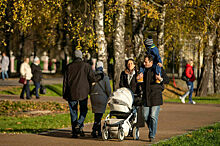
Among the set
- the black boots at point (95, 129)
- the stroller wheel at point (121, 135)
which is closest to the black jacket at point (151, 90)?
the stroller wheel at point (121, 135)

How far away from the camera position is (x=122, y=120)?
1104 cm

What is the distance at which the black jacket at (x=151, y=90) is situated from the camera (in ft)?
35.0

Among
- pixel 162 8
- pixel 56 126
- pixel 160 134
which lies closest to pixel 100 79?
pixel 160 134

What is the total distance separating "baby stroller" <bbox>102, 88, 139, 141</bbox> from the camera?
10.9m

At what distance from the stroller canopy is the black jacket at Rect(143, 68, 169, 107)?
353 millimetres

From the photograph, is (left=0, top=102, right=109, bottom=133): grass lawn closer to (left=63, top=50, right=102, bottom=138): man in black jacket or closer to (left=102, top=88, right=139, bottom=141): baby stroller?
(left=63, top=50, right=102, bottom=138): man in black jacket

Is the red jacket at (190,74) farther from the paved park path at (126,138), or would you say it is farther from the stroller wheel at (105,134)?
the stroller wheel at (105,134)

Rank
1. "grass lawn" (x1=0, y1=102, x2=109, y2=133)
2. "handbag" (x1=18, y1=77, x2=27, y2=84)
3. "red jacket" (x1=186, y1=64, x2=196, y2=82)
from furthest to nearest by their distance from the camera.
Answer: "handbag" (x1=18, y1=77, x2=27, y2=84) → "red jacket" (x1=186, y1=64, x2=196, y2=82) → "grass lawn" (x1=0, y1=102, x2=109, y2=133)

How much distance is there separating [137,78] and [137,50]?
35.9 ft

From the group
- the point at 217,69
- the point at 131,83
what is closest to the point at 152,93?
the point at 131,83

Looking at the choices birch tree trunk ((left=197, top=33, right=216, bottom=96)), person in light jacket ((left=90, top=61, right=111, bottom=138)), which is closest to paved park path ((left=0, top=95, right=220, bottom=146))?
person in light jacket ((left=90, top=61, right=111, bottom=138))

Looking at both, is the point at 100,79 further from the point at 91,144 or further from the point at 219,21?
the point at 219,21

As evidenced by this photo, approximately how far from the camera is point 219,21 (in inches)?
1169

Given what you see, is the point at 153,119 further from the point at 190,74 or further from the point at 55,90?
the point at 55,90
